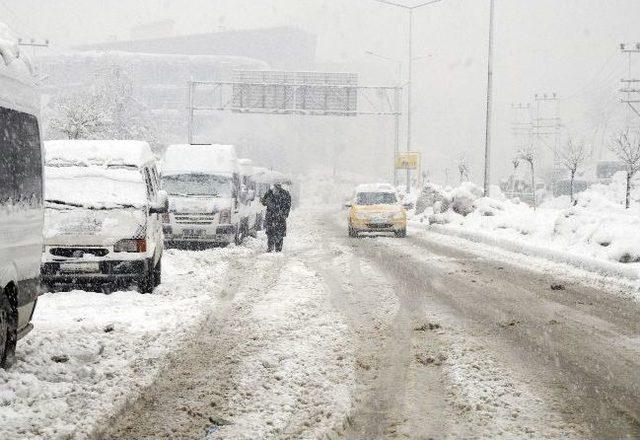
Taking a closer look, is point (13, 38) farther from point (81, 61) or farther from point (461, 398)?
point (81, 61)

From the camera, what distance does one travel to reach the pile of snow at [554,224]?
53.1 feet

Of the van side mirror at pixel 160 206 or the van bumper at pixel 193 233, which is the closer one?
the van side mirror at pixel 160 206

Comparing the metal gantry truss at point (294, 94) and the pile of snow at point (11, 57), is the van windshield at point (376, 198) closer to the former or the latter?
the metal gantry truss at point (294, 94)

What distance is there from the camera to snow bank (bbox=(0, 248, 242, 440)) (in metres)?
5.02

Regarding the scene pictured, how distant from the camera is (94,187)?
11195mm

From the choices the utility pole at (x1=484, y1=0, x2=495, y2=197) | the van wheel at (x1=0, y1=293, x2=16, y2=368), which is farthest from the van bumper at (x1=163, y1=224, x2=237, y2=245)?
the utility pole at (x1=484, y1=0, x2=495, y2=197)

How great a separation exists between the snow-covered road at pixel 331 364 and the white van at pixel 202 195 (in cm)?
717

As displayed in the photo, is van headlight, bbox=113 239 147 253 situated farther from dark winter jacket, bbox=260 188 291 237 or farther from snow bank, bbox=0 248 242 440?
dark winter jacket, bbox=260 188 291 237

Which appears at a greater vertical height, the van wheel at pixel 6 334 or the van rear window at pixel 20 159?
the van rear window at pixel 20 159

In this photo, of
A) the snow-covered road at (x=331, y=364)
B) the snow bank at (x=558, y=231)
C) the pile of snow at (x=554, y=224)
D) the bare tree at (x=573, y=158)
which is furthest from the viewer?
the bare tree at (x=573, y=158)

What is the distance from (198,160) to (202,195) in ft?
3.89

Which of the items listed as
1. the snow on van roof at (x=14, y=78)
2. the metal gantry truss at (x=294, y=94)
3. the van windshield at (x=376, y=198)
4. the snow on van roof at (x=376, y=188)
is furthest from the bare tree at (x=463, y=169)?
the snow on van roof at (x=14, y=78)

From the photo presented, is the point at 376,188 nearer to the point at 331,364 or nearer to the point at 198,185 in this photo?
the point at 198,185

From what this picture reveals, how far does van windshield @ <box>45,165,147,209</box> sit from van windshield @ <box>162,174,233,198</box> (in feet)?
27.9
